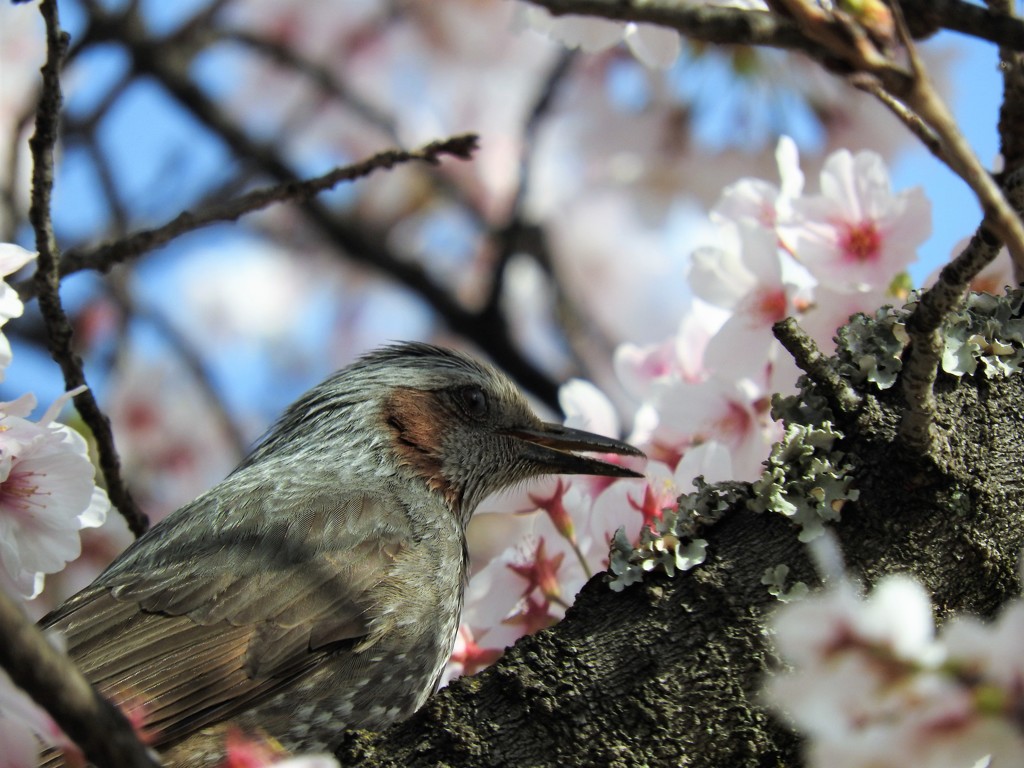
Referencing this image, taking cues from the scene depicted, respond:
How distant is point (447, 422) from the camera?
11.2ft

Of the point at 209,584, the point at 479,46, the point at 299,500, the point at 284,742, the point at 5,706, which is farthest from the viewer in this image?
the point at 479,46

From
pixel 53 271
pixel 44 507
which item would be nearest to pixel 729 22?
pixel 44 507

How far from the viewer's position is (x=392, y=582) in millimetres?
2686

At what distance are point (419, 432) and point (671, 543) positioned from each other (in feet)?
5.15

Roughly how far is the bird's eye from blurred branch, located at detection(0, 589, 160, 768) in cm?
231

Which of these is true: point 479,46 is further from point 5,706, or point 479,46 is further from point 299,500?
point 5,706

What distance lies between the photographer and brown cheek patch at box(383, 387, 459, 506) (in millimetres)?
3230

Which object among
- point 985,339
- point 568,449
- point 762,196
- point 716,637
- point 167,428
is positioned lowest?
point 716,637

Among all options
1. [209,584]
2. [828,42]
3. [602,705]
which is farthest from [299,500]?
[828,42]

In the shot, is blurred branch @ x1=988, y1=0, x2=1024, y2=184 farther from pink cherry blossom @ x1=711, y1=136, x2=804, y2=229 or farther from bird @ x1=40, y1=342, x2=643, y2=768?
bird @ x1=40, y1=342, x2=643, y2=768

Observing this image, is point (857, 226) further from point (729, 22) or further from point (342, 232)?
point (342, 232)

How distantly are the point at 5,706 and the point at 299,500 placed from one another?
152cm

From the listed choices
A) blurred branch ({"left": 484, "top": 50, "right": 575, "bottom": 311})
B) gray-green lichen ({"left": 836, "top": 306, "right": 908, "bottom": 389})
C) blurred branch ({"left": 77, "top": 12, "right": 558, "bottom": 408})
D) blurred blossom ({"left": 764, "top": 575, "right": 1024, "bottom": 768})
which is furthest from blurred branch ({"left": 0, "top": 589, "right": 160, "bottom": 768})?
blurred branch ({"left": 484, "top": 50, "right": 575, "bottom": 311})

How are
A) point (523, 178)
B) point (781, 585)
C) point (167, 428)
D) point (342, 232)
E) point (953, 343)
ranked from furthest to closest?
point (167, 428), point (342, 232), point (523, 178), point (953, 343), point (781, 585)
